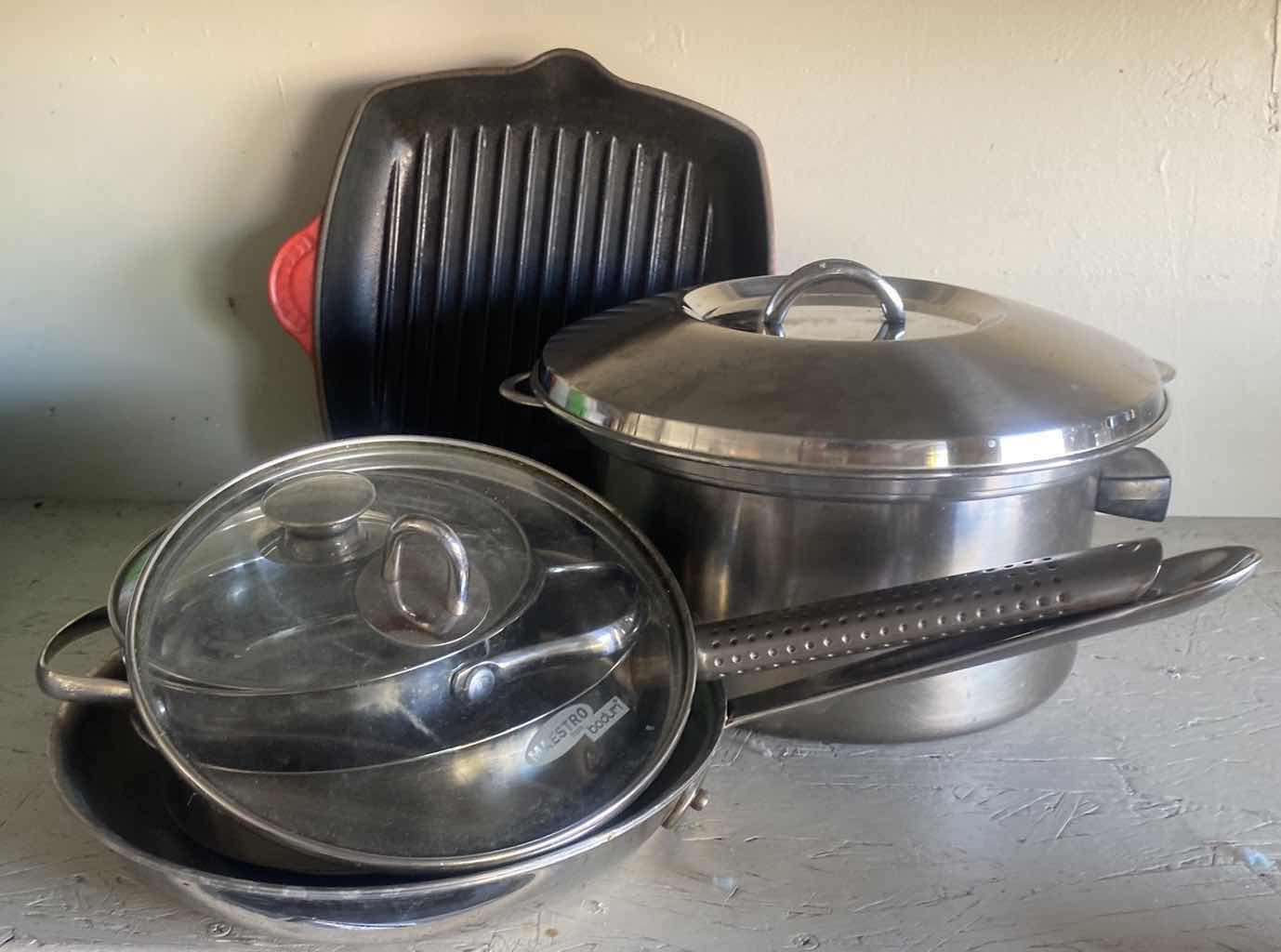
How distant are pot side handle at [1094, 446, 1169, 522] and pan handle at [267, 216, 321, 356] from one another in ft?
1.65

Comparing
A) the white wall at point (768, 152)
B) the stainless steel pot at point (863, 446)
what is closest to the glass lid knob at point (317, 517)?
the stainless steel pot at point (863, 446)

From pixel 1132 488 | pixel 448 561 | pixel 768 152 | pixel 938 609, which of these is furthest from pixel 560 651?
pixel 768 152

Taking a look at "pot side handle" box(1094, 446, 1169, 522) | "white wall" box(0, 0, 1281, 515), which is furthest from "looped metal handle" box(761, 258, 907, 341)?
"white wall" box(0, 0, 1281, 515)

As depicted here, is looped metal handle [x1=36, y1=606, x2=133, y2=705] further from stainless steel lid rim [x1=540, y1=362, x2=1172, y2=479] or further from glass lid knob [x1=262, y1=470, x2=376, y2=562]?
stainless steel lid rim [x1=540, y1=362, x2=1172, y2=479]

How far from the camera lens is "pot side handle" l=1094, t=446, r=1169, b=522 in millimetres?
528

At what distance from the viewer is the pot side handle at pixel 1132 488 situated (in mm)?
528

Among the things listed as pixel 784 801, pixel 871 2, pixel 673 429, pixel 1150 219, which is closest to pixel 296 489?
pixel 673 429

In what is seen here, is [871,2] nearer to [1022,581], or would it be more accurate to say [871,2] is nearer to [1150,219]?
[1150,219]

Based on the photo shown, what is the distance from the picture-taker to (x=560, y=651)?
1.44 ft

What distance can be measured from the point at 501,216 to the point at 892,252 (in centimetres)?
29

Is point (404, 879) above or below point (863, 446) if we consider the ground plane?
below

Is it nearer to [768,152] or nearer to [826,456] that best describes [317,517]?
[826,456]

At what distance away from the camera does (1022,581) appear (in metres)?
0.44

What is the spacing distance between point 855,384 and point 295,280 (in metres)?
0.42
